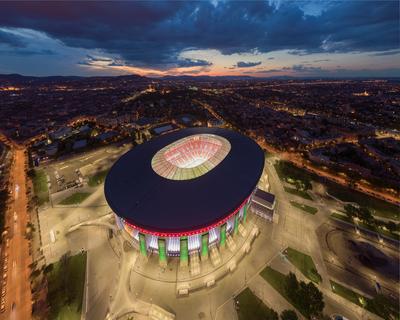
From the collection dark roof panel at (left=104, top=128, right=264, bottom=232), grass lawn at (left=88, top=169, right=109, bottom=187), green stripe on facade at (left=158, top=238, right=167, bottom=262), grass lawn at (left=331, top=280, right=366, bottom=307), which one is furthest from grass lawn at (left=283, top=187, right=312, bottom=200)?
grass lawn at (left=88, top=169, right=109, bottom=187)

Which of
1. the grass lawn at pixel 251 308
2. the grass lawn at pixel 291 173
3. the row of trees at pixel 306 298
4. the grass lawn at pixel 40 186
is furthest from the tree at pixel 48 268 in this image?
the grass lawn at pixel 291 173

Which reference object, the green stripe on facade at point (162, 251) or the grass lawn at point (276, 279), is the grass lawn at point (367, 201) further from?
the green stripe on facade at point (162, 251)

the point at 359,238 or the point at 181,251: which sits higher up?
the point at 181,251

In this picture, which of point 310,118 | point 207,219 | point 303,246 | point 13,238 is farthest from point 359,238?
point 310,118

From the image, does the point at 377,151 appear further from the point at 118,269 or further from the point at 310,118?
the point at 118,269

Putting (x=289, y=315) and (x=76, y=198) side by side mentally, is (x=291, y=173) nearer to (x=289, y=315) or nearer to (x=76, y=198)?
(x=289, y=315)

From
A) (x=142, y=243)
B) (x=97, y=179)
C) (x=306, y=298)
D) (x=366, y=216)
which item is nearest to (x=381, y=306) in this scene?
(x=306, y=298)
